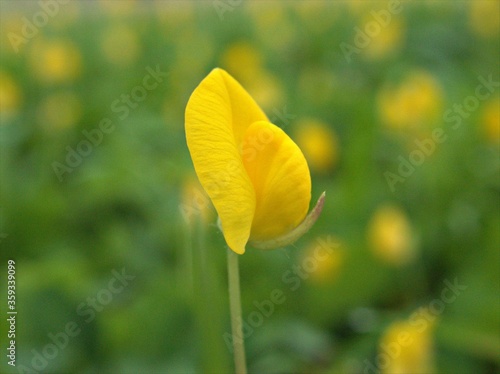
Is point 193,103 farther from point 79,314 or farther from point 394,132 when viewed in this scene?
point 394,132

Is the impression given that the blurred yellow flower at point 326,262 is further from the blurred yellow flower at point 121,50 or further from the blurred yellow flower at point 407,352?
the blurred yellow flower at point 121,50

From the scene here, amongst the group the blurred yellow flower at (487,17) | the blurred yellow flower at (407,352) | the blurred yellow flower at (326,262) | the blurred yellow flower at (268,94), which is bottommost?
the blurred yellow flower at (487,17)

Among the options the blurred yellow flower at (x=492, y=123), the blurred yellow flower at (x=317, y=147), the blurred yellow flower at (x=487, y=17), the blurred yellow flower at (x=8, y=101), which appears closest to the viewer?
the blurred yellow flower at (x=492, y=123)

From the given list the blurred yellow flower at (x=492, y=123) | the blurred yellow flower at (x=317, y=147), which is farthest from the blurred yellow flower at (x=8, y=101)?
the blurred yellow flower at (x=492, y=123)

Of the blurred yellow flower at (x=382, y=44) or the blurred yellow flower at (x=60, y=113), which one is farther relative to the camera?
the blurred yellow flower at (x=382, y=44)

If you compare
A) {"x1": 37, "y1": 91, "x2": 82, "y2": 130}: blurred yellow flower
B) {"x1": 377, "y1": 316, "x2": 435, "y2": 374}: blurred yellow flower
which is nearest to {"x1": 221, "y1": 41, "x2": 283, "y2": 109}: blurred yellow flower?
{"x1": 37, "y1": 91, "x2": 82, "y2": 130}: blurred yellow flower

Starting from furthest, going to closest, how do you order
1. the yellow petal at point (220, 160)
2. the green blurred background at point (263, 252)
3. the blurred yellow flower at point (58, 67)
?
the blurred yellow flower at point (58, 67) → the green blurred background at point (263, 252) → the yellow petal at point (220, 160)
